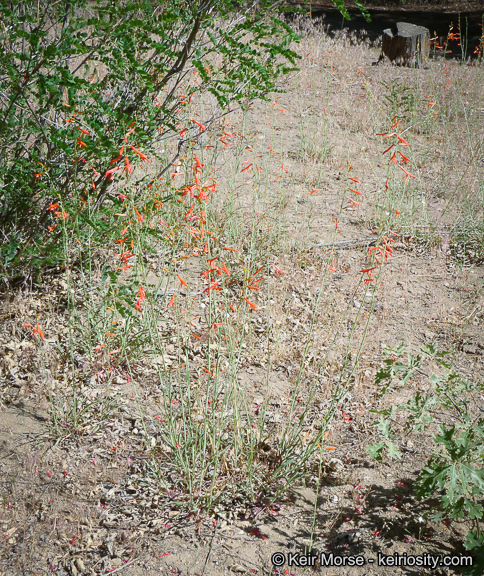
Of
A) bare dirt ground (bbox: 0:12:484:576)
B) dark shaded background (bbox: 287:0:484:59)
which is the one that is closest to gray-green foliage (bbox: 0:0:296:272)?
bare dirt ground (bbox: 0:12:484:576)

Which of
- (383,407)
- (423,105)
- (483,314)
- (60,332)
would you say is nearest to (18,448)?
(60,332)

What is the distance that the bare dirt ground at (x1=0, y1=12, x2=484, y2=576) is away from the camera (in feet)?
6.63

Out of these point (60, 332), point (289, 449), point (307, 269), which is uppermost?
point (307, 269)

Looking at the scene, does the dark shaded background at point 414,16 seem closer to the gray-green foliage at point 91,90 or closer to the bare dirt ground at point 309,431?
the bare dirt ground at point 309,431

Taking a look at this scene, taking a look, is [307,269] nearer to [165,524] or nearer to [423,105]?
[165,524]

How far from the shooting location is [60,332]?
302cm

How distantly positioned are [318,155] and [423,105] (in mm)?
2357
